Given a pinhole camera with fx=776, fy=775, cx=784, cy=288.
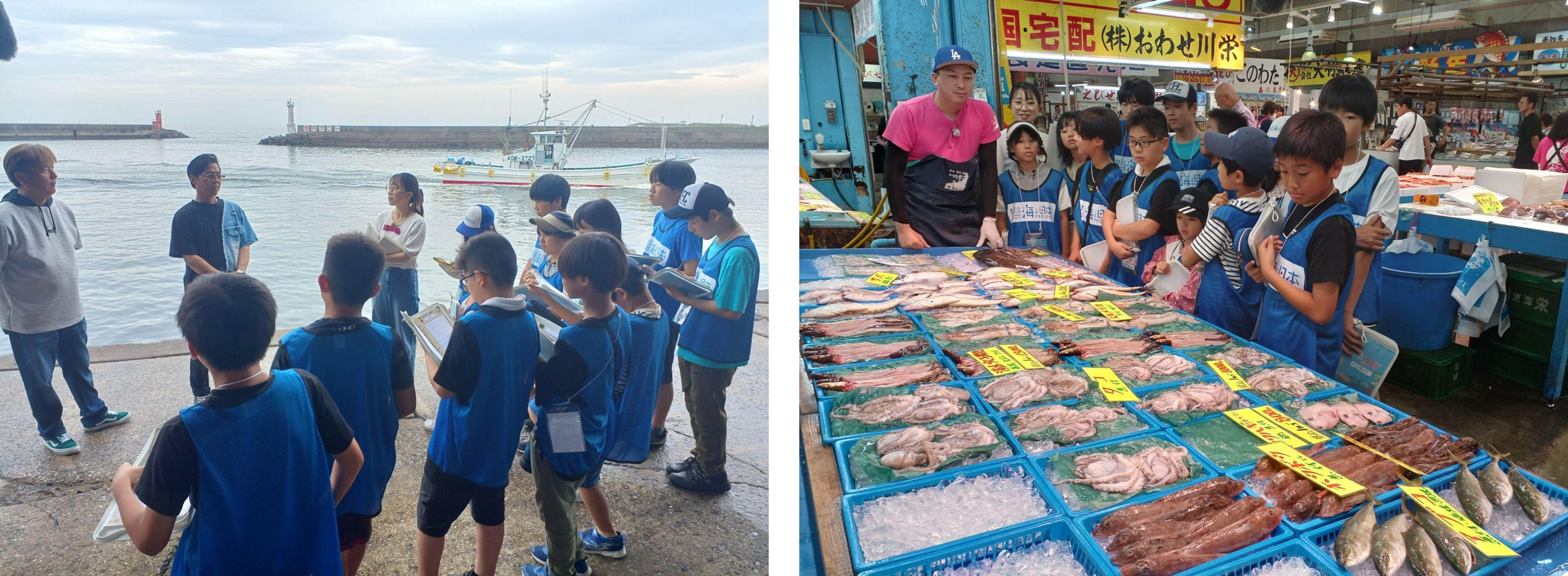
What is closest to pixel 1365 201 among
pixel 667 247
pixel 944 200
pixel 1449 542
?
pixel 944 200

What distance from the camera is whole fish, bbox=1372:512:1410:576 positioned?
1342 millimetres

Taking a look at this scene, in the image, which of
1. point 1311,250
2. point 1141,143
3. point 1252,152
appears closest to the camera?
point 1311,250

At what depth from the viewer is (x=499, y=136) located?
1.65m

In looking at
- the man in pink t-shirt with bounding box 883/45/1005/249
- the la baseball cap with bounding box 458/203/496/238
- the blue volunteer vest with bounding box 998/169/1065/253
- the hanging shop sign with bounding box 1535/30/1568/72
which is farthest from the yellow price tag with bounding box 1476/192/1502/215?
the hanging shop sign with bounding box 1535/30/1568/72

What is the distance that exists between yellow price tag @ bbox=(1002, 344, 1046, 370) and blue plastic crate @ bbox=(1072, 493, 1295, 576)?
0.79m

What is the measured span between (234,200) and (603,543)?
99cm

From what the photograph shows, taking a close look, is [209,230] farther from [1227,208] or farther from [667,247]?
[1227,208]

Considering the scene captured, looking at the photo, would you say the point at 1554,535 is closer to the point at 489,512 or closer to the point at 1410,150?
the point at 489,512

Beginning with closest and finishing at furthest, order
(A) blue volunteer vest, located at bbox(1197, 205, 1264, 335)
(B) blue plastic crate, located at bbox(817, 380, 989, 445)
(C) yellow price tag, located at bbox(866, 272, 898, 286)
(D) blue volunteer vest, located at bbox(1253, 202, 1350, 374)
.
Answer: (B) blue plastic crate, located at bbox(817, 380, 989, 445)
(D) blue volunteer vest, located at bbox(1253, 202, 1350, 374)
(A) blue volunteer vest, located at bbox(1197, 205, 1264, 335)
(C) yellow price tag, located at bbox(866, 272, 898, 286)

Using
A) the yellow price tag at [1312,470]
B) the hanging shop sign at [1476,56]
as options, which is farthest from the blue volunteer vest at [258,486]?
the hanging shop sign at [1476,56]

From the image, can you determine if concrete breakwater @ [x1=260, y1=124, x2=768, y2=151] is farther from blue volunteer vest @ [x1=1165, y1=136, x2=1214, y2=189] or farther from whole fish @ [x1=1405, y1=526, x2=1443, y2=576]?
blue volunteer vest @ [x1=1165, y1=136, x2=1214, y2=189]

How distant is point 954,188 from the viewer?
13.8 feet

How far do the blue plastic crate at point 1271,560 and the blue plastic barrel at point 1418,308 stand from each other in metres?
3.59

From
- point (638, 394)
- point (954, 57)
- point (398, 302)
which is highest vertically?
point (954, 57)
